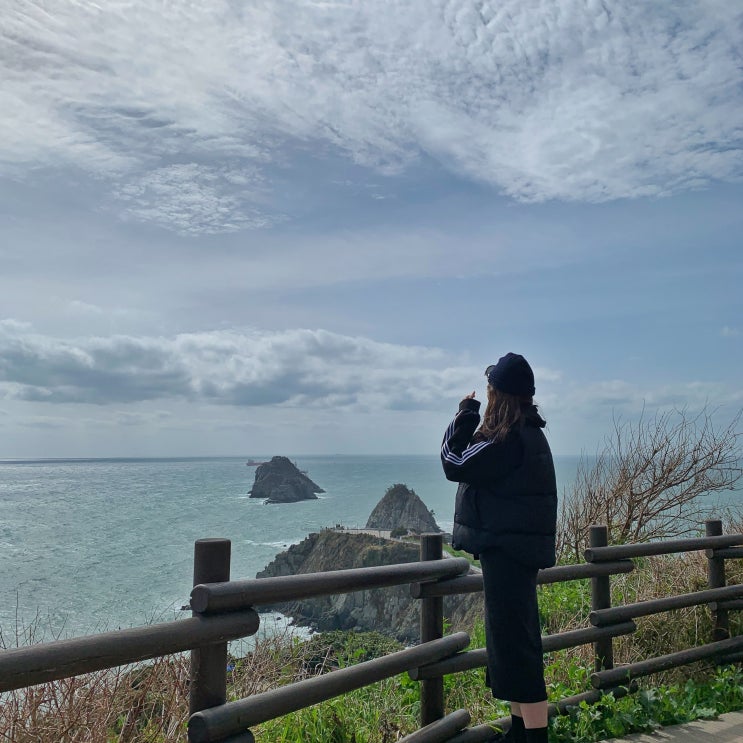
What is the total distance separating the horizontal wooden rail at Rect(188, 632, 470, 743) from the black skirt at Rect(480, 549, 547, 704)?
46 cm

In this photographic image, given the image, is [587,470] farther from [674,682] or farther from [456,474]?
[456,474]

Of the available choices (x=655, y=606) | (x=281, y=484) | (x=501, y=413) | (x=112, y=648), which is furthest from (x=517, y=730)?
(x=281, y=484)

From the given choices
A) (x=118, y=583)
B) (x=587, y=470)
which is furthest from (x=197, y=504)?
(x=587, y=470)

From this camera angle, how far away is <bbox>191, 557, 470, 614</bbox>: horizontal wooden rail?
2.79 metres

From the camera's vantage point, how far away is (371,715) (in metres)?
4.45

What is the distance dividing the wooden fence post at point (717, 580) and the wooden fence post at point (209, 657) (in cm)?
490

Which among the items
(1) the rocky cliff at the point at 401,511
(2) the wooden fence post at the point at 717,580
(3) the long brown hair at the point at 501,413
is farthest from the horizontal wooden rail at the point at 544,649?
(1) the rocky cliff at the point at 401,511

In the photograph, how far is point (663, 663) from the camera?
220 inches

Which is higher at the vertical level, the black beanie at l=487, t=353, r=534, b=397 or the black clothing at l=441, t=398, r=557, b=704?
the black beanie at l=487, t=353, r=534, b=397

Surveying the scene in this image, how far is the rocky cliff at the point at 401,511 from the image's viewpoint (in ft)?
167

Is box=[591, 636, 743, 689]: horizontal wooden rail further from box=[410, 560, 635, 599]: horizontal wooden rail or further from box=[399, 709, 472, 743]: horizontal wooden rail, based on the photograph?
box=[399, 709, 472, 743]: horizontal wooden rail

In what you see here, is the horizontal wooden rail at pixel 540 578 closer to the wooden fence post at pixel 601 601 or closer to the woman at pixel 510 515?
the wooden fence post at pixel 601 601

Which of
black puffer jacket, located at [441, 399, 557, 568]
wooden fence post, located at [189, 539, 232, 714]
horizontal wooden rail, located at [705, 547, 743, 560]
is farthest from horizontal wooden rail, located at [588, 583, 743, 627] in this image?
wooden fence post, located at [189, 539, 232, 714]

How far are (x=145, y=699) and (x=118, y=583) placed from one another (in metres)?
53.2
